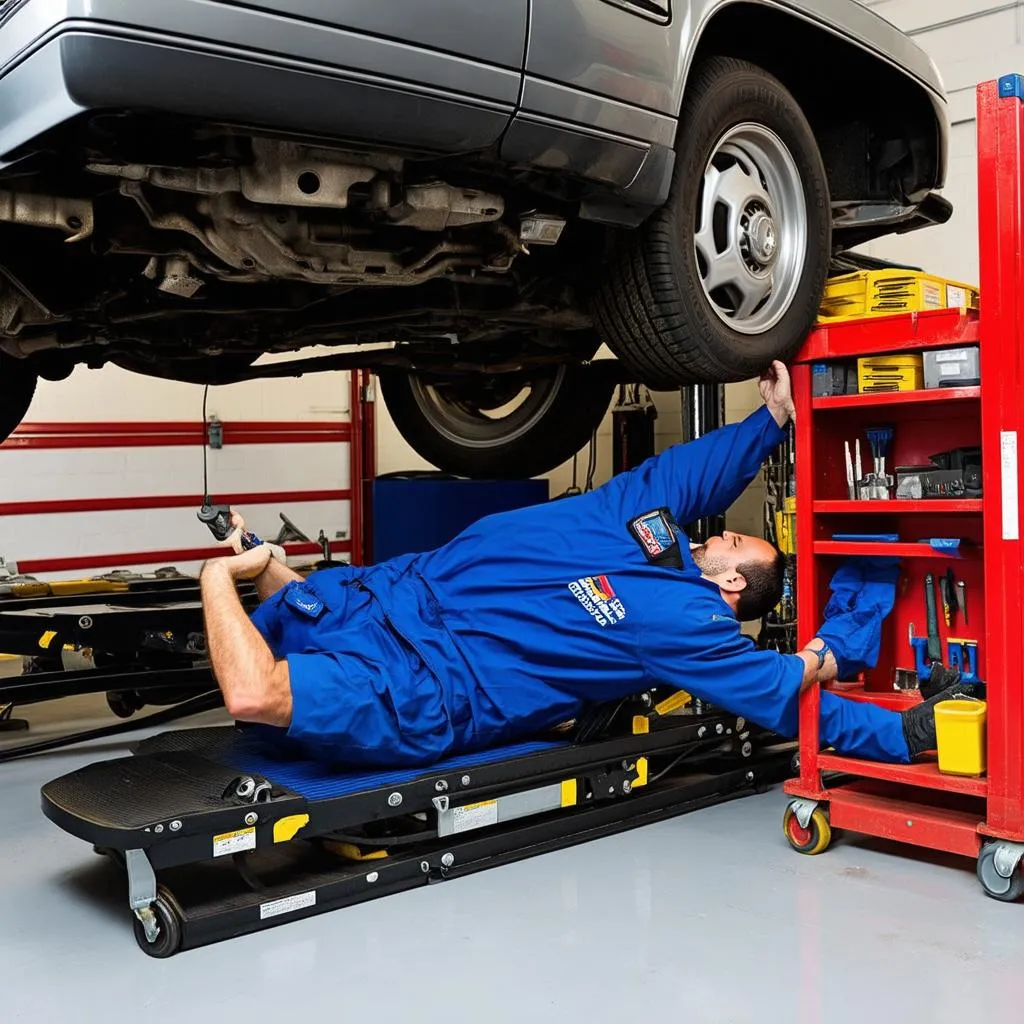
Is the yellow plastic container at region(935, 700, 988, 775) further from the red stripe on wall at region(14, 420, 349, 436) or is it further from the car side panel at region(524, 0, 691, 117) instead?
the red stripe on wall at region(14, 420, 349, 436)

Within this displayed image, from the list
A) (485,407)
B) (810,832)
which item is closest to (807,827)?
(810,832)

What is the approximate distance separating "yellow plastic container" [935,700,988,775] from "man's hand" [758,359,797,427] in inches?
32.9

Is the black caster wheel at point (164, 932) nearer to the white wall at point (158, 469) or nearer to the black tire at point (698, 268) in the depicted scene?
the black tire at point (698, 268)

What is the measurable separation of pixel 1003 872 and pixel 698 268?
155 cm

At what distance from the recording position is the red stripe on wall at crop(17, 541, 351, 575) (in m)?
7.62

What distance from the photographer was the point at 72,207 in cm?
243

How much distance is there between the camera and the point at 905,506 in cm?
283

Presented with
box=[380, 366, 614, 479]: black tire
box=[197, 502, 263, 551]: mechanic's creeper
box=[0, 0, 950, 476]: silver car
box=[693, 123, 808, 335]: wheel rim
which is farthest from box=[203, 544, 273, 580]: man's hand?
box=[380, 366, 614, 479]: black tire

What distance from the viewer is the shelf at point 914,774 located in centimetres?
272

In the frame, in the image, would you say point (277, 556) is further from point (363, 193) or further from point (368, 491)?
point (368, 491)

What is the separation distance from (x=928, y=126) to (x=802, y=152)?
70 centimetres

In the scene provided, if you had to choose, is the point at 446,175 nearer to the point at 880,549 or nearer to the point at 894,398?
the point at 894,398

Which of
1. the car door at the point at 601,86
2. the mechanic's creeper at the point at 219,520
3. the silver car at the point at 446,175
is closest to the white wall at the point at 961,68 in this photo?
the silver car at the point at 446,175

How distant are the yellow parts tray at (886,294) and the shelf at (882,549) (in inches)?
22.1
